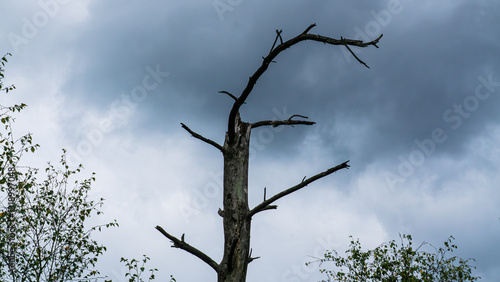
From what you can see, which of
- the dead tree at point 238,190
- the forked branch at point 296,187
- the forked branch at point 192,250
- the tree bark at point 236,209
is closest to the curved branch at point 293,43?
the dead tree at point 238,190

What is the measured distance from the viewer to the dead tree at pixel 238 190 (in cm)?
661

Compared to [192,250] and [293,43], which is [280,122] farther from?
[192,250]

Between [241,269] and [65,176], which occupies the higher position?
[65,176]

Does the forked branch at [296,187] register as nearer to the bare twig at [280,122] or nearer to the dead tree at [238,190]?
the dead tree at [238,190]

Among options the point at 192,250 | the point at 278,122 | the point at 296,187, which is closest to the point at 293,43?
the point at 278,122

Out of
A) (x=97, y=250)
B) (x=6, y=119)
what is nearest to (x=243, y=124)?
(x=6, y=119)

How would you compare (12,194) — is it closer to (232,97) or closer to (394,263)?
(232,97)

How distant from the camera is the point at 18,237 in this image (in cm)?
1767

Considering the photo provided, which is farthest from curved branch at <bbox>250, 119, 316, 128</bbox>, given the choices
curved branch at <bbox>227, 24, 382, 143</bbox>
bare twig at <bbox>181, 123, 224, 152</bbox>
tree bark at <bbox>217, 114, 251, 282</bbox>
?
curved branch at <bbox>227, 24, 382, 143</bbox>

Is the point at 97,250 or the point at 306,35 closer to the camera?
the point at 306,35

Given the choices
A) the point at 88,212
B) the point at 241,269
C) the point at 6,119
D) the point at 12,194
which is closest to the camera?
the point at 241,269

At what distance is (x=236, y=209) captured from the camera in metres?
6.88

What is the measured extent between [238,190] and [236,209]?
286mm

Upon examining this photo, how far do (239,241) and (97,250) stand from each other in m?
13.2
